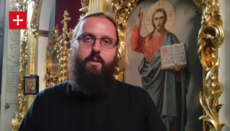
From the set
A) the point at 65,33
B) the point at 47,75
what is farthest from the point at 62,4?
the point at 47,75

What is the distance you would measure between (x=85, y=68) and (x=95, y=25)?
0.15 meters

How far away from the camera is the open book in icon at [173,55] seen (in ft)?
4.02

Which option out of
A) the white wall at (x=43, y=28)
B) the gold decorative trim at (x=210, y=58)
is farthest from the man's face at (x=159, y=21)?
the white wall at (x=43, y=28)

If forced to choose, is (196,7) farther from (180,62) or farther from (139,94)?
(139,94)

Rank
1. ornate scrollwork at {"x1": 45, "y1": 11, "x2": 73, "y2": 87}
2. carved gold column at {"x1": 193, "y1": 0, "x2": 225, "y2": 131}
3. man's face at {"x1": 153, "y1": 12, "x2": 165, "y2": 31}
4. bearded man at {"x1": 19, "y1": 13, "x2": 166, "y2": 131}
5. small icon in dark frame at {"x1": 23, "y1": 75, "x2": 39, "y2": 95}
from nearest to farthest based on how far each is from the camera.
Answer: bearded man at {"x1": 19, "y1": 13, "x2": 166, "y2": 131} → carved gold column at {"x1": 193, "y1": 0, "x2": 225, "y2": 131} → man's face at {"x1": 153, "y1": 12, "x2": 165, "y2": 31} → ornate scrollwork at {"x1": 45, "y1": 11, "x2": 73, "y2": 87} → small icon in dark frame at {"x1": 23, "y1": 75, "x2": 39, "y2": 95}

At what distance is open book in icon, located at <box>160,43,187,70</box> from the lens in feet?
4.02

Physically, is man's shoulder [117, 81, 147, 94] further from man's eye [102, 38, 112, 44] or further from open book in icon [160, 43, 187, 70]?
open book in icon [160, 43, 187, 70]

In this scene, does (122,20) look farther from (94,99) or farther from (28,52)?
(28,52)

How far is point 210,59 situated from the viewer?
1093mm

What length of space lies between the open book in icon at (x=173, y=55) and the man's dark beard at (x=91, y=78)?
0.34 m

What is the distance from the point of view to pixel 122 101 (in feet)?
3.25

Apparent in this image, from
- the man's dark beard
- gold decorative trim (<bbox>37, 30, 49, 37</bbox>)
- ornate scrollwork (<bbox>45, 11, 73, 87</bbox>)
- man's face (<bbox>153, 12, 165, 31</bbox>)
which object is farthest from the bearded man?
gold decorative trim (<bbox>37, 30, 49, 37</bbox>)

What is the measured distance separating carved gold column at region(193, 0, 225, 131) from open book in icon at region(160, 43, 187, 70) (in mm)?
118

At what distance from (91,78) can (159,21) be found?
1.71ft
